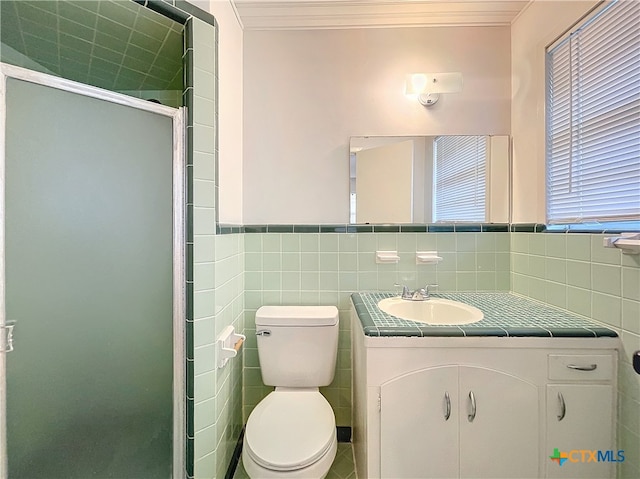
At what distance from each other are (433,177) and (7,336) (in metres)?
1.99

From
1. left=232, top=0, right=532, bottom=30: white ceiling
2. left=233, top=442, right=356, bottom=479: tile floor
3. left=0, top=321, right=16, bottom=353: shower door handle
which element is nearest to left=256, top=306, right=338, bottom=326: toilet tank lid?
left=233, top=442, right=356, bottom=479: tile floor

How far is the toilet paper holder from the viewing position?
52.9 inches

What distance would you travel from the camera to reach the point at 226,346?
140 cm

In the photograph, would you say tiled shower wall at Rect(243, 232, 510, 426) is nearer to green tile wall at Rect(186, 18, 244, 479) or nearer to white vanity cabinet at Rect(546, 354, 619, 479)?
green tile wall at Rect(186, 18, 244, 479)

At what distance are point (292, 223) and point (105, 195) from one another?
0.91m

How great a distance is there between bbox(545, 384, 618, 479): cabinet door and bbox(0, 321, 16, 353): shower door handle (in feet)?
6.35

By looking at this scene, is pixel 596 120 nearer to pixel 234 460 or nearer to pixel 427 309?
pixel 427 309

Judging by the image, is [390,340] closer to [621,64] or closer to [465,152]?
[465,152]

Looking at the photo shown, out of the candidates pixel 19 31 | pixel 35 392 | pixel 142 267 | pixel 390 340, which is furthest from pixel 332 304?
pixel 19 31

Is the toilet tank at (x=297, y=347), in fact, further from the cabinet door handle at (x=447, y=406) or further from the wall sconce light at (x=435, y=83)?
the wall sconce light at (x=435, y=83)

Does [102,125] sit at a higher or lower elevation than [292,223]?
higher

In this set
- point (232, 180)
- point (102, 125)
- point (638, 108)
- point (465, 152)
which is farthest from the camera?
point (465, 152)

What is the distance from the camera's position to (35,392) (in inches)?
45.0

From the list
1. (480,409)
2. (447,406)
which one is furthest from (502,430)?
(447,406)
